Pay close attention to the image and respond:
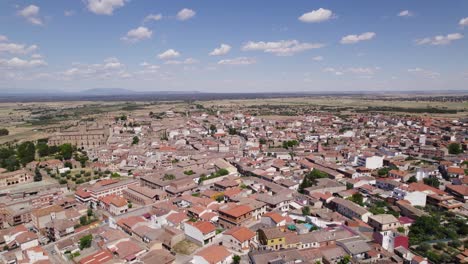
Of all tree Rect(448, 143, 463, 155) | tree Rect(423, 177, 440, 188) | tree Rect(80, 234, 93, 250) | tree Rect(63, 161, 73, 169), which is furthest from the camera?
tree Rect(448, 143, 463, 155)

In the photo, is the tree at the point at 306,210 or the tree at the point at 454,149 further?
the tree at the point at 454,149

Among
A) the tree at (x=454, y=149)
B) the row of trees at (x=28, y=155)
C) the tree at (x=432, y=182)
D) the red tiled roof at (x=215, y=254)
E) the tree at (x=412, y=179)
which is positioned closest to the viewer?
the red tiled roof at (x=215, y=254)

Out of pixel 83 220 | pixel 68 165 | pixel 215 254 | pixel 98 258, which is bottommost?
pixel 83 220

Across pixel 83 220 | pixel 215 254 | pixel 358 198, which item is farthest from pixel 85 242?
pixel 358 198

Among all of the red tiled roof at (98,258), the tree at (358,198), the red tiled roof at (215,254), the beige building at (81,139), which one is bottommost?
the red tiled roof at (98,258)

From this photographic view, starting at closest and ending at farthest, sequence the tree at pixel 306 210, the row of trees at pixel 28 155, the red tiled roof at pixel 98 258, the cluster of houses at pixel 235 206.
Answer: the red tiled roof at pixel 98 258 < the cluster of houses at pixel 235 206 < the tree at pixel 306 210 < the row of trees at pixel 28 155

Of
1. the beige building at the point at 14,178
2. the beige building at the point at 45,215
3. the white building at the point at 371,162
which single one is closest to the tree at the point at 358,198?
the white building at the point at 371,162

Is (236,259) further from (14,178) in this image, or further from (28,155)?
(28,155)

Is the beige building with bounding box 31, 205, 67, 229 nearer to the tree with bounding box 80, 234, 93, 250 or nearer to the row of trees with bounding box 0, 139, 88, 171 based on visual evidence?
the tree with bounding box 80, 234, 93, 250

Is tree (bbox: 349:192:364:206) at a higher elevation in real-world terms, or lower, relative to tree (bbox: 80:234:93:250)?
higher

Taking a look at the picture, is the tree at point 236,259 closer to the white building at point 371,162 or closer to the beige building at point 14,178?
the white building at point 371,162

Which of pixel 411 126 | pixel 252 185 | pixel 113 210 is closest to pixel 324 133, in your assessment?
pixel 411 126

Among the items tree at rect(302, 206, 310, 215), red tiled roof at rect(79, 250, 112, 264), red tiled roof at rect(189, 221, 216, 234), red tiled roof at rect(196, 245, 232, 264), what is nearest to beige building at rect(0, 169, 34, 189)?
red tiled roof at rect(79, 250, 112, 264)
